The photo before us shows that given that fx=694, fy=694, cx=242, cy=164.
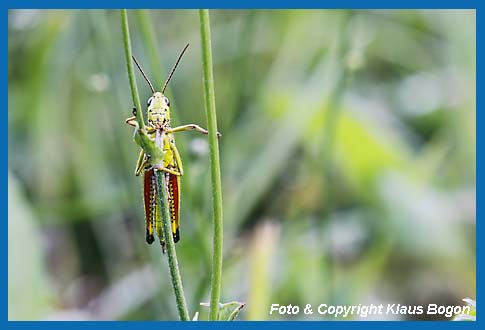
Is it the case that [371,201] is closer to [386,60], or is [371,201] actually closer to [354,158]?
[354,158]

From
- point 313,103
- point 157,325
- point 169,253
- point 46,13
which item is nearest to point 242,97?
point 313,103

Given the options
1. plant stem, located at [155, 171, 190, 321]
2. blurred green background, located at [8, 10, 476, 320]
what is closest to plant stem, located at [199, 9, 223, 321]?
plant stem, located at [155, 171, 190, 321]

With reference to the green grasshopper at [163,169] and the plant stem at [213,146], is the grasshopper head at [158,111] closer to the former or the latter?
the green grasshopper at [163,169]

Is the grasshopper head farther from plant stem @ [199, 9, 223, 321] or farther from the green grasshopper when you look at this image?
plant stem @ [199, 9, 223, 321]

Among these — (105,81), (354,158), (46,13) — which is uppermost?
(46,13)

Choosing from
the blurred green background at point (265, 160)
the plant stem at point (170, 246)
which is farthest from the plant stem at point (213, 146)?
the blurred green background at point (265, 160)

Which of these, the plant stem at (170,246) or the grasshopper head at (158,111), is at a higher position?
the grasshopper head at (158,111)
